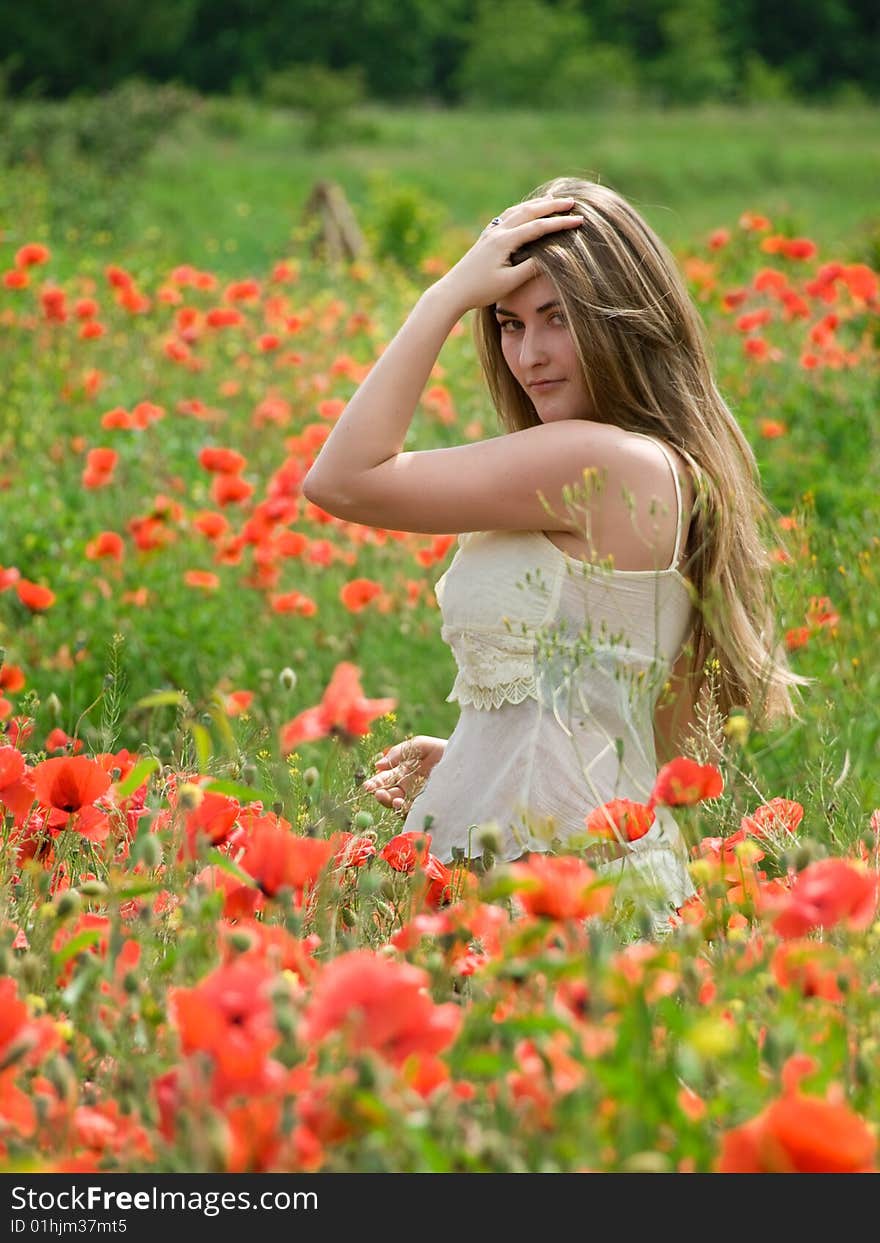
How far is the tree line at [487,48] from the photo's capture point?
37656mm

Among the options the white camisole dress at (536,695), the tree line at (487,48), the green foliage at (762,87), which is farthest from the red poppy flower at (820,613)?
the green foliage at (762,87)

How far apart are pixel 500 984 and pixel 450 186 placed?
2207 centimetres

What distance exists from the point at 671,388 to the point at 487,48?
4676 centimetres

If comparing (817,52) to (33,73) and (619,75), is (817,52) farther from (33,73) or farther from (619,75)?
(33,73)

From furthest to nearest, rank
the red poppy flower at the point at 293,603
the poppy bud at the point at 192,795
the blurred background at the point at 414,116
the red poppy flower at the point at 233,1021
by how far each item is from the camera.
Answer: the blurred background at the point at 414,116
the red poppy flower at the point at 293,603
the poppy bud at the point at 192,795
the red poppy flower at the point at 233,1021

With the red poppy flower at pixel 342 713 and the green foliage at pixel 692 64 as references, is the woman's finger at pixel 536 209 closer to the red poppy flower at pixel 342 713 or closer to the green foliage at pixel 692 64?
the red poppy flower at pixel 342 713

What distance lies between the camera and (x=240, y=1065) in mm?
1065

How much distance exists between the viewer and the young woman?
7.95 ft

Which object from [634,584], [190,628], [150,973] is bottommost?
[190,628]

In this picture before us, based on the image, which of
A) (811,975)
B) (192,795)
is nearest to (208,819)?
(192,795)

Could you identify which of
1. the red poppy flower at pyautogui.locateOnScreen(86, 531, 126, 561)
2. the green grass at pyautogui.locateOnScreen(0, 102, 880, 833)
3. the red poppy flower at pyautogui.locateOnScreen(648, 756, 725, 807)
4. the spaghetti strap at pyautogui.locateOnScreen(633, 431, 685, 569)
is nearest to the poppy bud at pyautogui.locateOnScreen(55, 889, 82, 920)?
the red poppy flower at pyautogui.locateOnScreen(648, 756, 725, 807)

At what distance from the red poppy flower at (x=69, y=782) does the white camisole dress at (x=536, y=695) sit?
2.46 feet

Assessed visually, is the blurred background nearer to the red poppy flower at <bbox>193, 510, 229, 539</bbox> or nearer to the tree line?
the tree line

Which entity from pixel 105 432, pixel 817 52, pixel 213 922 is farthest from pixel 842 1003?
pixel 817 52
